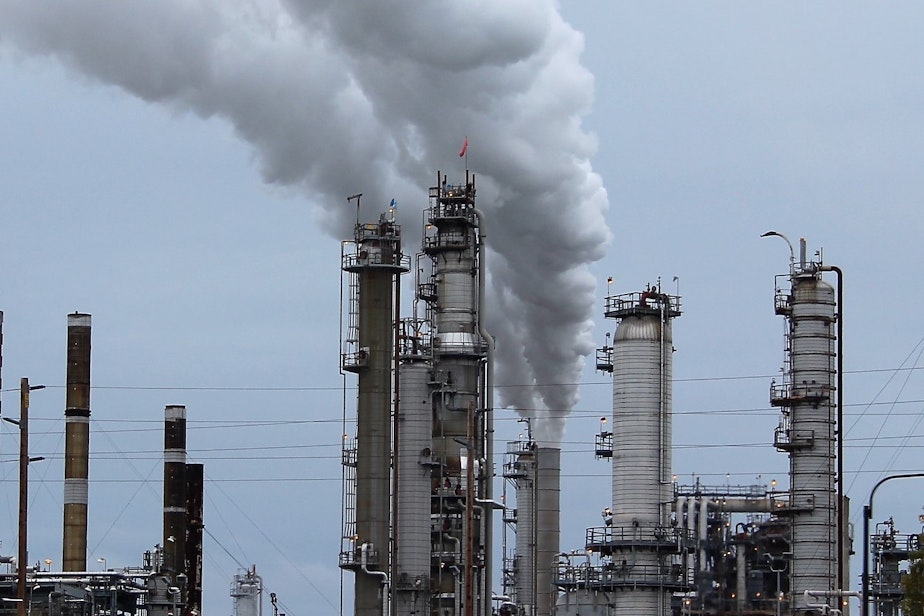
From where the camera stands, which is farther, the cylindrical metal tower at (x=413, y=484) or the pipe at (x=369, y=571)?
the cylindrical metal tower at (x=413, y=484)

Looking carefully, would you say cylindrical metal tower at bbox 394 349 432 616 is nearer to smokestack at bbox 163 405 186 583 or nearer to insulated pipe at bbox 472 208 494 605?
insulated pipe at bbox 472 208 494 605

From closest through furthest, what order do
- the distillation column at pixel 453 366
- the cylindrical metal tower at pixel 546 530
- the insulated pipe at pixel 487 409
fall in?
the insulated pipe at pixel 487 409 < the distillation column at pixel 453 366 < the cylindrical metal tower at pixel 546 530

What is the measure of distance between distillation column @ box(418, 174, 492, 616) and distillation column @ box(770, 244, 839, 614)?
14.3 metres

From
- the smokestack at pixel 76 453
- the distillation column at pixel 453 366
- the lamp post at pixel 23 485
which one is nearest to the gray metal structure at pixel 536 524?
the distillation column at pixel 453 366

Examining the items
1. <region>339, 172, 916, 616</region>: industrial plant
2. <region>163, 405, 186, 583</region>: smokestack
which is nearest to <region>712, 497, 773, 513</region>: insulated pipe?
<region>339, 172, 916, 616</region>: industrial plant

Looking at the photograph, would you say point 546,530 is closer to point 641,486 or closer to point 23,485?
point 641,486

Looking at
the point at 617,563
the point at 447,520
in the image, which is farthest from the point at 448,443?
the point at 617,563

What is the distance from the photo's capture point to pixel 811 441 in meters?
90.8

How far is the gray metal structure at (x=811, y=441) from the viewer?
3570 inches

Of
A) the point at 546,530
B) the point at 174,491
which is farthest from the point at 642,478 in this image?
the point at 174,491

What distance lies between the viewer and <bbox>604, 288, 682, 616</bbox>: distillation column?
89625 millimetres

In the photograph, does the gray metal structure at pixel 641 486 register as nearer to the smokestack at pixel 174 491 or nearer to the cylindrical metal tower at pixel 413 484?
the cylindrical metal tower at pixel 413 484

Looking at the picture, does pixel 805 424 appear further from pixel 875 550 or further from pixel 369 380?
pixel 369 380

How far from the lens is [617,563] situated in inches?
3561
